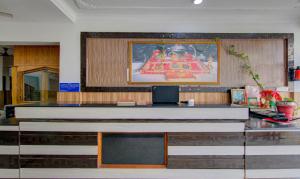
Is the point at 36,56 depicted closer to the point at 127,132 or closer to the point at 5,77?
the point at 5,77

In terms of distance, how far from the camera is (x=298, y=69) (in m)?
3.62

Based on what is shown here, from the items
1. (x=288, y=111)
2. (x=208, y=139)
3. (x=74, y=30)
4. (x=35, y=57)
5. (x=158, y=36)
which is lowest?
(x=208, y=139)

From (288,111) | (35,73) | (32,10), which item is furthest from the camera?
(35,73)

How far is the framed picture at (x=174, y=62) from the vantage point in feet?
12.2

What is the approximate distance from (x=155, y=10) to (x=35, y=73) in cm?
303

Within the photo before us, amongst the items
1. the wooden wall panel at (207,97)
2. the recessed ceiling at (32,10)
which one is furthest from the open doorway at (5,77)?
the wooden wall panel at (207,97)

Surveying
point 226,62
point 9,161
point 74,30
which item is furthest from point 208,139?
point 74,30

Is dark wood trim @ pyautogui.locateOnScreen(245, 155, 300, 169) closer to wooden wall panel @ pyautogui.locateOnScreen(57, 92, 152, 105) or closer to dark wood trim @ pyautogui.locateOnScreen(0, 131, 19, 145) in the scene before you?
wooden wall panel @ pyautogui.locateOnScreen(57, 92, 152, 105)

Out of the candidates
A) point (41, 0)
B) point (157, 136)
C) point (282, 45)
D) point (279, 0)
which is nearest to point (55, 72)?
point (41, 0)

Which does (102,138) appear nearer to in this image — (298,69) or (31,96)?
(31,96)

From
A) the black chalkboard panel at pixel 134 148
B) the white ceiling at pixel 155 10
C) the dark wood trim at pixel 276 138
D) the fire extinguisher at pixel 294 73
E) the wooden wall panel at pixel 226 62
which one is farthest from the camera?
A: the wooden wall panel at pixel 226 62

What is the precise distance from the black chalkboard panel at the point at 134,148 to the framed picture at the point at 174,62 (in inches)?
54.6

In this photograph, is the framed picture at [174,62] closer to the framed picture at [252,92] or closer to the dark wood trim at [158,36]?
the dark wood trim at [158,36]

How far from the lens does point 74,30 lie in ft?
12.2
